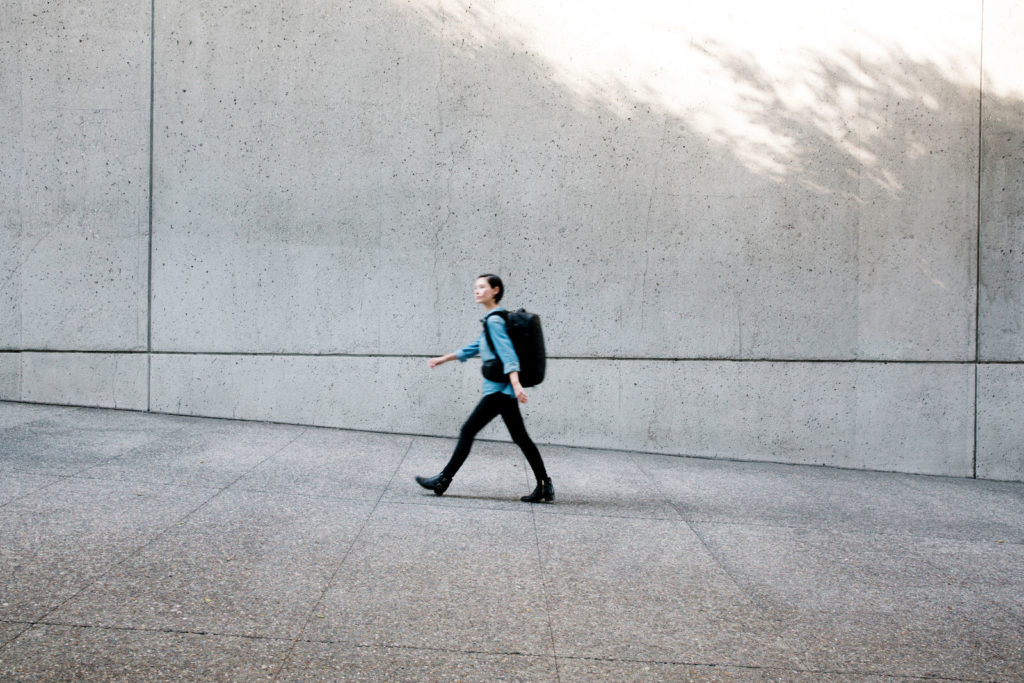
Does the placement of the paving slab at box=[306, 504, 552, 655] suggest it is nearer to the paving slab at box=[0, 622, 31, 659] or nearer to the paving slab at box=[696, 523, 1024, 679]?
the paving slab at box=[0, 622, 31, 659]

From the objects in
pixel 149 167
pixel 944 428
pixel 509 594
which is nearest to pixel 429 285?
pixel 149 167

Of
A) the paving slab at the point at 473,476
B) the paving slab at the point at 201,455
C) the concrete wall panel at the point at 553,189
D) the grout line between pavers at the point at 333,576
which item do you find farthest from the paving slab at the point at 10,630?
the concrete wall panel at the point at 553,189

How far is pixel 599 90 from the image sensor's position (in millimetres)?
8266

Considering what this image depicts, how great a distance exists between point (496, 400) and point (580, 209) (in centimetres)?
342

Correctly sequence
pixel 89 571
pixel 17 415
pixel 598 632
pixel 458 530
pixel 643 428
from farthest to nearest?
pixel 643 428, pixel 17 415, pixel 458 530, pixel 89 571, pixel 598 632

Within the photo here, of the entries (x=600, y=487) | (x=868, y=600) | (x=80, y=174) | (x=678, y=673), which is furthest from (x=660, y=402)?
(x=80, y=174)

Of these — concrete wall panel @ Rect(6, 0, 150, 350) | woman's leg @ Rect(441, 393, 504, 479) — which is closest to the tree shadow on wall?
woman's leg @ Rect(441, 393, 504, 479)

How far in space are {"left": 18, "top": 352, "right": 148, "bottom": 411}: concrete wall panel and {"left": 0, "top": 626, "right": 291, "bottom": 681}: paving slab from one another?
229 inches

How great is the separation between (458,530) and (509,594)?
110cm

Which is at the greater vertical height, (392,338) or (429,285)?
(429,285)

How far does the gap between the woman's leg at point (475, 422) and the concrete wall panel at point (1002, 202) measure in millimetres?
5843

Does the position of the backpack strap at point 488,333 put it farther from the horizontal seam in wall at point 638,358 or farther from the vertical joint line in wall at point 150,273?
the vertical joint line in wall at point 150,273

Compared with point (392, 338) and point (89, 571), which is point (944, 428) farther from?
point (89, 571)

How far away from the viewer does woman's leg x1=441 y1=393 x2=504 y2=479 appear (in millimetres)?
5566
